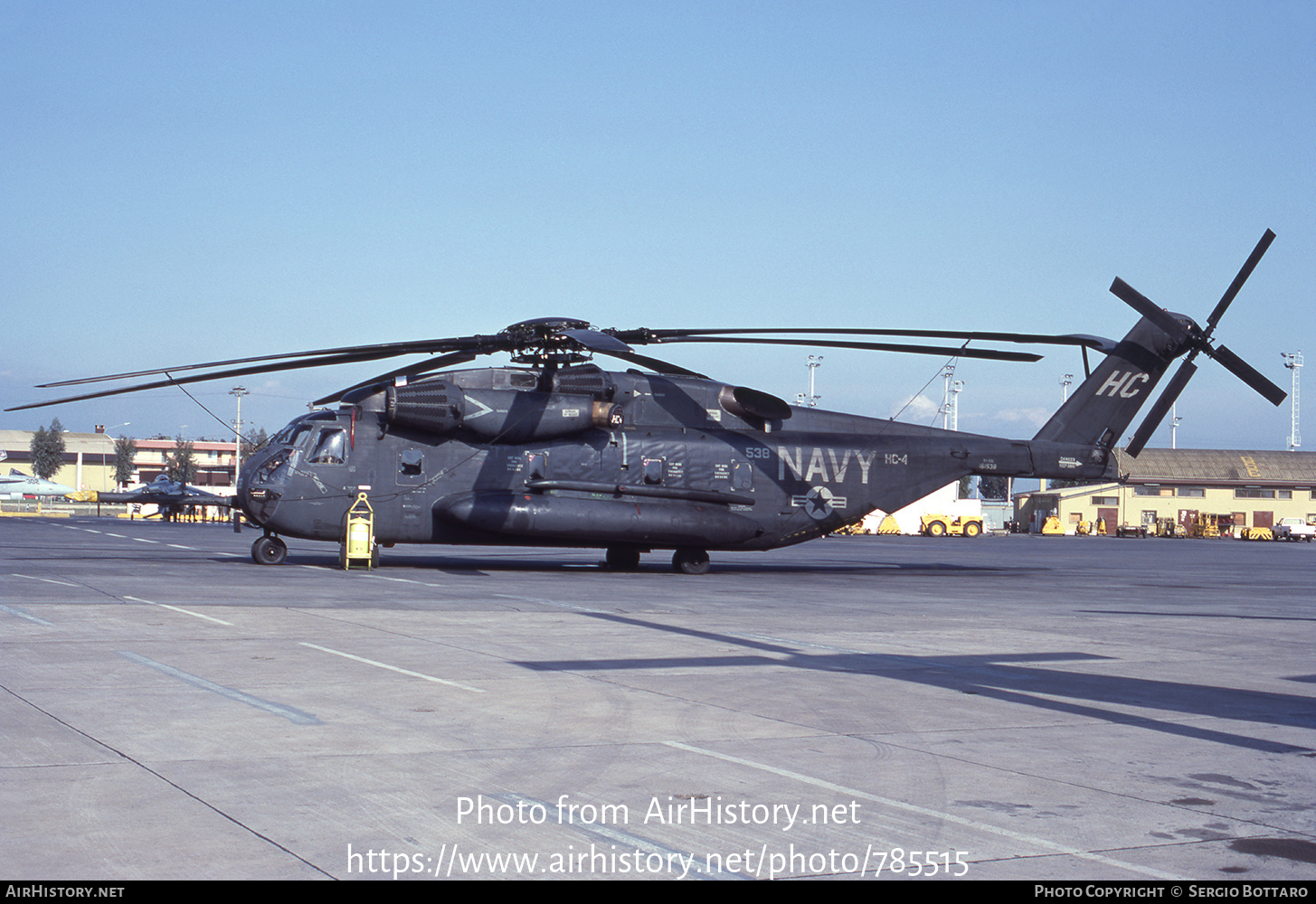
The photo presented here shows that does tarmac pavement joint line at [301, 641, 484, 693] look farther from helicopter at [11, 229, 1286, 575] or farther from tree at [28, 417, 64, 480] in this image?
tree at [28, 417, 64, 480]

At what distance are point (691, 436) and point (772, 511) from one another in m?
2.62

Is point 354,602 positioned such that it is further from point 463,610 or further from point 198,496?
point 198,496

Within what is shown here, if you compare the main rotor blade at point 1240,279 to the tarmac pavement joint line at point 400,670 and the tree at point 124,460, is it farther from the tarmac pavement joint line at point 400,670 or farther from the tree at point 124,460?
the tree at point 124,460

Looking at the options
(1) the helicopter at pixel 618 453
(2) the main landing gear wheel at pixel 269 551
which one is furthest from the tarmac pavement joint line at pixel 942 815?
(2) the main landing gear wheel at pixel 269 551

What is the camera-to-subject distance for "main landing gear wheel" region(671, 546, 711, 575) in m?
27.6

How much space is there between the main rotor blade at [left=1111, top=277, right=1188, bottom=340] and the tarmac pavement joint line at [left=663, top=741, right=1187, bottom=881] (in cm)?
2073

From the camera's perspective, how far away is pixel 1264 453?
4461 inches

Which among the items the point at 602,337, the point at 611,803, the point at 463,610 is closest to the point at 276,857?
the point at 611,803

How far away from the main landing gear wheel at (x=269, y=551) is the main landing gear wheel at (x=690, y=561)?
345 inches

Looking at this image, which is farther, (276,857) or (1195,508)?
(1195,508)

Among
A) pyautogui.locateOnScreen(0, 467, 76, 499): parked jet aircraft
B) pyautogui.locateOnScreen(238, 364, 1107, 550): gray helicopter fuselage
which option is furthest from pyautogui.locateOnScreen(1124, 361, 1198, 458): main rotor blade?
pyautogui.locateOnScreen(0, 467, 76, 499): parked jet aircraft

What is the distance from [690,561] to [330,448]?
27.9 ft

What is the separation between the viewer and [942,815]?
606 centimetres

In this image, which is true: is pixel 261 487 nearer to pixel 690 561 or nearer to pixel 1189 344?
pixel 690 561
